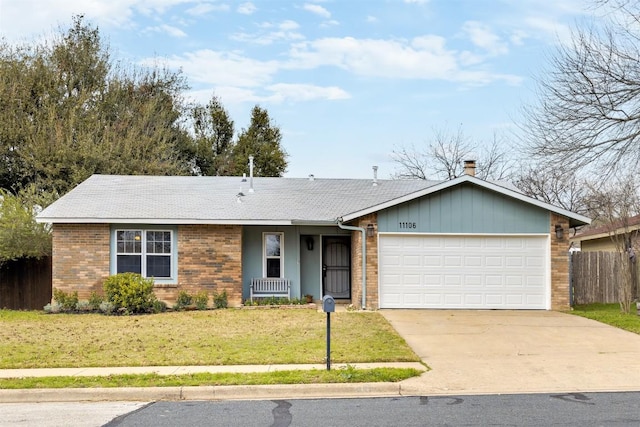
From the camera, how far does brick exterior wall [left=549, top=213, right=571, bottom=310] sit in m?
17.8

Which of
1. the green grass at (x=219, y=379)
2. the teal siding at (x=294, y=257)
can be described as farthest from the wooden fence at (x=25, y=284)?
the green grass at (x=219, y=379)

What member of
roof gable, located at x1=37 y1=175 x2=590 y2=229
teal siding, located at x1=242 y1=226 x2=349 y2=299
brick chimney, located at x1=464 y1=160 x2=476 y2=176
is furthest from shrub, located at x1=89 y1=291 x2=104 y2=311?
brick chimney, located at x1=464 y1=160 x2=476 y2=176

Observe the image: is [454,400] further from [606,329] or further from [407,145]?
[407,145]

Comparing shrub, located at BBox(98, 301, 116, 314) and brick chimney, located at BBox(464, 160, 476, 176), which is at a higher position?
brick chimney, located at BBox(464, 160, 476, 176)

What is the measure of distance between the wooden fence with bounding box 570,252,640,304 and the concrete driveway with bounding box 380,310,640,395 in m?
4.61

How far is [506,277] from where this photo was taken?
1803 cm

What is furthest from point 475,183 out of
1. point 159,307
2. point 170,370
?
point 170,370

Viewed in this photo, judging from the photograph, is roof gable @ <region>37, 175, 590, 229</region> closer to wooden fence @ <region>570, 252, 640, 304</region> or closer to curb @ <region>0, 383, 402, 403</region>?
wooden fence @ <region>570, 252, 640, 304</region>

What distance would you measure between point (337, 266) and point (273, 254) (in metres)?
2.07

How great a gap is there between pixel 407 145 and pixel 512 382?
104 ft

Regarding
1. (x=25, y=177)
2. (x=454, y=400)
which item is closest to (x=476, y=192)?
(x=454, y=400)

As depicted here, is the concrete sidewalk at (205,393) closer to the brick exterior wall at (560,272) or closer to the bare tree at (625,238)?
the brick exterior wall at (560,272)

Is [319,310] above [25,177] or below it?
below

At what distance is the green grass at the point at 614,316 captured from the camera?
14.5m
